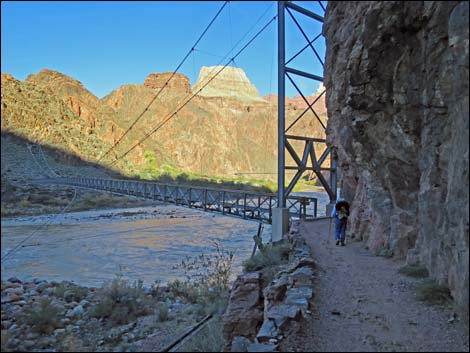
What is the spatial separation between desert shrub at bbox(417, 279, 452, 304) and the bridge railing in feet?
18.4

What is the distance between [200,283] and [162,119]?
59.5 feet

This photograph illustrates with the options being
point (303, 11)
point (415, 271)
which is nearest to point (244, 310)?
point (415, 271)

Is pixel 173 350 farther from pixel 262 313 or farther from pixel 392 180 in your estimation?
pixel 392 180

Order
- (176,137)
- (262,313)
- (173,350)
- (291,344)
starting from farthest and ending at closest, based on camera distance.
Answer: (176,137)
(262,313)
(173,350)
(291,344)

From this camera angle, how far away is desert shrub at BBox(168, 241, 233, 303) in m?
6.00

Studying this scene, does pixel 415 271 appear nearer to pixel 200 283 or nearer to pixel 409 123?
pixel 409 123

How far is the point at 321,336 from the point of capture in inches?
111

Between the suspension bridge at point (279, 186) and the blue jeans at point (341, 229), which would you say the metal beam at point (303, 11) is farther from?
the blue jeans at point (341, 229)

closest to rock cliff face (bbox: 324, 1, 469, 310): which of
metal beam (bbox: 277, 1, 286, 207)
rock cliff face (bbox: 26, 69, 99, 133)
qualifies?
metal beam (bbox: 277, 1, 286, 207)

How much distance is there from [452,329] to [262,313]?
5.93 ft

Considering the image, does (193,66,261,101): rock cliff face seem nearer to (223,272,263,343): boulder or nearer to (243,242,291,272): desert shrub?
(243,242,291,272): desert shrub

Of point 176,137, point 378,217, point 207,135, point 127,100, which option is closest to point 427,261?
point 378,217

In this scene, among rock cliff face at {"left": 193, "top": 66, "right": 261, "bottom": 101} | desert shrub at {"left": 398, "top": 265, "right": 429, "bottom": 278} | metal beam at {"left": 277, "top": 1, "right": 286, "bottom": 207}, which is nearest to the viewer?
desert shrub at {"left": 398, "top": 265, "right": 429, "bottom": 278}

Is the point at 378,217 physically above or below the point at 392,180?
below
